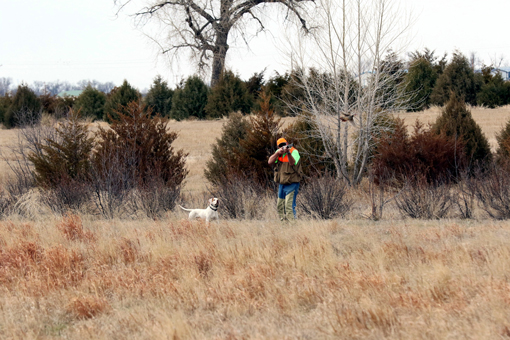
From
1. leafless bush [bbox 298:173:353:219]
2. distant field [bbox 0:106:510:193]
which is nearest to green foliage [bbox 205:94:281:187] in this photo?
distant field [bbox 0:106:510:193]

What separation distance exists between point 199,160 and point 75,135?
23.2ft

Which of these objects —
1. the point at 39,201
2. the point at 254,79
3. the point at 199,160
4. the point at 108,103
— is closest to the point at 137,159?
the point at 39,201

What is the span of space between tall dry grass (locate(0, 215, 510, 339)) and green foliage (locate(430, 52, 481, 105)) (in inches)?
839

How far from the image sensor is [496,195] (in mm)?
9070

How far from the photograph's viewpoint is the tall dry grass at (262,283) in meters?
4.51

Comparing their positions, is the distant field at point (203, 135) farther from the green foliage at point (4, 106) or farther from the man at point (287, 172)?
the man at point (287, 172)

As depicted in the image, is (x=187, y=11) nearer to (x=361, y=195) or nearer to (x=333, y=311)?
(x=361, y=195)

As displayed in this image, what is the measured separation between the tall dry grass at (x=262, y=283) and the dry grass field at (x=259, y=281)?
2 centimetres

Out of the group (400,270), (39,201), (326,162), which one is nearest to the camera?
(400,270)

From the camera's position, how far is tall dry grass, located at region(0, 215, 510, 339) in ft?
14.8

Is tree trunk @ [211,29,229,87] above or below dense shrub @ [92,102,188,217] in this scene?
above

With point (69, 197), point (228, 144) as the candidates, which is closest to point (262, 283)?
point (69, 197)

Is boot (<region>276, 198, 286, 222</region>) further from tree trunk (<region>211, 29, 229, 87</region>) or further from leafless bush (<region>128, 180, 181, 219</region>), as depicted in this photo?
tree trunk (<region>211, 29, 229, 87</region>)

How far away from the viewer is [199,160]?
20.2 metres
